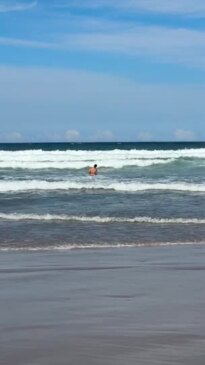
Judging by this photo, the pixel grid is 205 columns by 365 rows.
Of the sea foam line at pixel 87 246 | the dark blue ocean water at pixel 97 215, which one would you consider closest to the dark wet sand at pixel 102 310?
the sea foam line at pixel 87 246

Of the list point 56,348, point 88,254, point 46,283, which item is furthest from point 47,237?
point 56,348

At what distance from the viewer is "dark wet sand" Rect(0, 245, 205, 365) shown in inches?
187

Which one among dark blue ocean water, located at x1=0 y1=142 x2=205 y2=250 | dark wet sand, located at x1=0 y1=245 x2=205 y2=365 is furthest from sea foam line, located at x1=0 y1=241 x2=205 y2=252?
dark wet sand, located at x1=0 y1=245 x2=205 y2=365

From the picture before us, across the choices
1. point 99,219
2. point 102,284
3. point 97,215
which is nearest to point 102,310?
point 102,284

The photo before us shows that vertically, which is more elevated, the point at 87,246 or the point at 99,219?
the point at 99,219

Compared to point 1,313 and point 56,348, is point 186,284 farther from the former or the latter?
point 56,348

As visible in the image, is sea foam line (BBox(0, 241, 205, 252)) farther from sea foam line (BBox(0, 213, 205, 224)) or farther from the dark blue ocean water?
sea foam line (BBox(0, 213, 205, 224))

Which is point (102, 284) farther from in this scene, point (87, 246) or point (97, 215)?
point (97, 215)

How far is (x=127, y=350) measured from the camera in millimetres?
4816

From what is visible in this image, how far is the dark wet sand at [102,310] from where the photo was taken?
4.75 metres

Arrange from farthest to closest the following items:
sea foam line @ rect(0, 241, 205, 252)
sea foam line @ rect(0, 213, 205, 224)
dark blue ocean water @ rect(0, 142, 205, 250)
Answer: sea foam line @ rect(0, 213, 205, 224) → dark blue ocean water @ rect(0, 142, 205, 250) → sea foam line @ rect(0, 241, 205, 252)

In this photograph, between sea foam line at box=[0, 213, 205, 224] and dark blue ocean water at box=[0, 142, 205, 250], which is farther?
sea foam line at box=[0, 213, 205, 224]

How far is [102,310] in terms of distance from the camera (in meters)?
6.05

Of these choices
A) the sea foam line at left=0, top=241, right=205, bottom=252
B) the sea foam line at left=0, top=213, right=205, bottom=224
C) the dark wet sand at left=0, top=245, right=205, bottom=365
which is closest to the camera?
the dark wet sand at left=0, top=245, right=205, bottom=365
